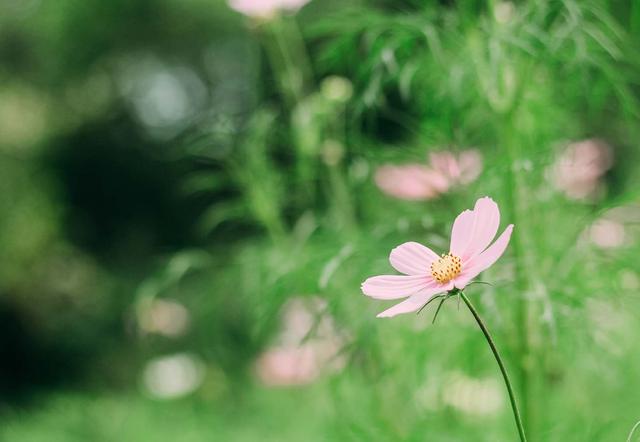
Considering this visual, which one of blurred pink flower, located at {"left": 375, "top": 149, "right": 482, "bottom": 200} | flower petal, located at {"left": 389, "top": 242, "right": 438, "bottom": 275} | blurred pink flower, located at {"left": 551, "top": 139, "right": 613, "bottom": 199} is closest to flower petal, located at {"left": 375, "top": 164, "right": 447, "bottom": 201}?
blurred pink flower, located at {"left": 375, "top": 149, "right": 482, "bottom": 200}

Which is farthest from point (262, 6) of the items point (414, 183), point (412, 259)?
point (412, 259)

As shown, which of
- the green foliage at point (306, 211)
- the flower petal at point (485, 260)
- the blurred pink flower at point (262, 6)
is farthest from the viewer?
the blurred pink flower at point (262, 6)

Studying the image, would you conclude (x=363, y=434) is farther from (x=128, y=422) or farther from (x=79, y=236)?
(x=79, y=236)

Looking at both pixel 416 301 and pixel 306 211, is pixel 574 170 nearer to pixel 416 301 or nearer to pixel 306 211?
pixel 306 211

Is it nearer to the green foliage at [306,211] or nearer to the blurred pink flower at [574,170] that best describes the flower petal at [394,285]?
the green foliage at [306,211]

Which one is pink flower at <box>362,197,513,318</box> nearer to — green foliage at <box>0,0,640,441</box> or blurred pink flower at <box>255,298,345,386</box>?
green foliage at <box>0,0,640,441</box>

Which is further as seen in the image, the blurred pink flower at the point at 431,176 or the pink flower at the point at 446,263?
the blurred pink flower at the point at 431,176

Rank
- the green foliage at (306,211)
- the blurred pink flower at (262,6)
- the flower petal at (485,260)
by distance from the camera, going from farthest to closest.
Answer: the blurred pink flower at (262,6) < the green foliage at (306,211) < the flower petal at (485,260)

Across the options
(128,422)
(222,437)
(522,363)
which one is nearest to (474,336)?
(522,363)

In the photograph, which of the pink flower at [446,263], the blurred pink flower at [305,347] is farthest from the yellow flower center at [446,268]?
the blurred pink flower at [305,347]
